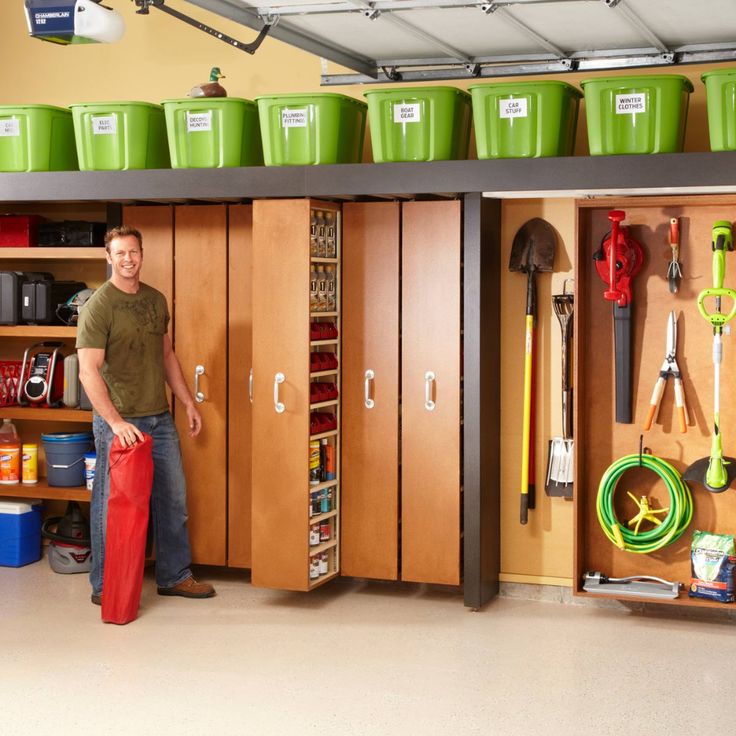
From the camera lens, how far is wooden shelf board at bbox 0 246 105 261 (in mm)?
6617

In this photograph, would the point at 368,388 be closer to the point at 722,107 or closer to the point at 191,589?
the point at 191,589

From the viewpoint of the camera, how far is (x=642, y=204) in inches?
220

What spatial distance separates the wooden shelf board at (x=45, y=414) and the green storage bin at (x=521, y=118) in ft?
9.37

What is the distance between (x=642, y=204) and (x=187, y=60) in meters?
2.96

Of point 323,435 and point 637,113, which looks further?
point 323,435

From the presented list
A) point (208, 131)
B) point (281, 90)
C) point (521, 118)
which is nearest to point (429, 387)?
point (521, 118)

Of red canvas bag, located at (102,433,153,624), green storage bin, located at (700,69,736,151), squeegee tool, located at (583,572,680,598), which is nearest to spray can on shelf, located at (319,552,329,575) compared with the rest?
red canvas bag, located at (102,433,153,624)

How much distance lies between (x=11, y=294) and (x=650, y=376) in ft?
12.4

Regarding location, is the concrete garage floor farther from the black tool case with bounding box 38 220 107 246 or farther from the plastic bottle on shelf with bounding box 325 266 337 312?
the black tool case with bounding box 38 220 107 246

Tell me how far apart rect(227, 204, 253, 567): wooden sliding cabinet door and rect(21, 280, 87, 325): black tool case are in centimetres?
124

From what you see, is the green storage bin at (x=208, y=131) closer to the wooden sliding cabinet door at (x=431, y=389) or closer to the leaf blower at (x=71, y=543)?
the wooden sliding cabinet door at (x=431, y=389)

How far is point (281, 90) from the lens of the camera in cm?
665

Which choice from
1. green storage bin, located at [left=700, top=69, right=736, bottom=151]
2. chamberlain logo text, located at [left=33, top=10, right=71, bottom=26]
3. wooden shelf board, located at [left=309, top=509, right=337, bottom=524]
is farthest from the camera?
wooden shelf board, located at [left=309, top=509, right=337, bottom=524]

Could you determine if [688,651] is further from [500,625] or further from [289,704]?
[289,704]
